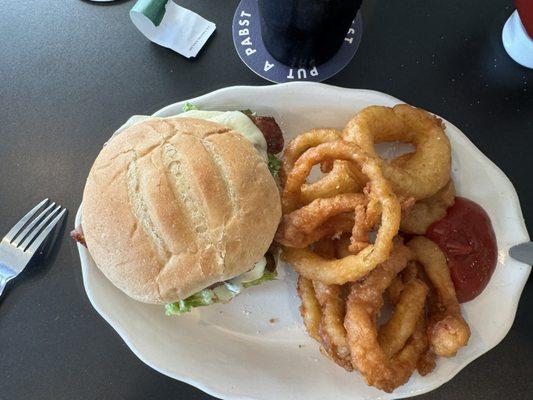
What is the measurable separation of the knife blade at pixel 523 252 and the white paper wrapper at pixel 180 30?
1.50 metres

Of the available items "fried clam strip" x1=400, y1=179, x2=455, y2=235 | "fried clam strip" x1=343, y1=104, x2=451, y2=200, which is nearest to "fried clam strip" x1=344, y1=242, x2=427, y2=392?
"fried clam strip" x1=400, y1=179, x2=455, y2=235

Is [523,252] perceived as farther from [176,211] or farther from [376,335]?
[176,211]

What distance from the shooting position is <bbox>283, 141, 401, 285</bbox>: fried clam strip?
1442 millimetres

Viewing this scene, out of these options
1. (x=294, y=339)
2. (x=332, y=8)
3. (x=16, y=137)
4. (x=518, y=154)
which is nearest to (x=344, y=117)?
(x=332, y=8)

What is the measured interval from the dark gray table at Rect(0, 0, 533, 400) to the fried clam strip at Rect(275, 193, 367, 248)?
70cm

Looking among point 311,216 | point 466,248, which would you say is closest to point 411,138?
point 466,248

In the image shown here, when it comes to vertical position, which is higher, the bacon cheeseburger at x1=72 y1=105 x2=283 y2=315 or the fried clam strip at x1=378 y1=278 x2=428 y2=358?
the bacon cheeseburger at x1=72 y1=105 x2=283 y2=315

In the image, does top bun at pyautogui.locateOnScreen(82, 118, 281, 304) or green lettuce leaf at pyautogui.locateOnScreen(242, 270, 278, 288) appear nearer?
top bun at pyautogui.locateOnScreen(82, 118, 281, 304)

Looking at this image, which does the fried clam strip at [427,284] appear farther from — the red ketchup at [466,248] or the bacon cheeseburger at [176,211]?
the bacon cheeseburger at [176,211]

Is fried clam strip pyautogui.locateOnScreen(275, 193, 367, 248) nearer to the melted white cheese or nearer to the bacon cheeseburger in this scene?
the bacon cheeseburger

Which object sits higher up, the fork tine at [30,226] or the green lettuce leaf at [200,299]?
the green lettuce leaf at [200,299]

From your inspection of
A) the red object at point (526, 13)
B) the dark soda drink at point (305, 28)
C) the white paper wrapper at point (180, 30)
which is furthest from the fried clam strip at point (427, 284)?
the white paper wrapper at point (180, 30)

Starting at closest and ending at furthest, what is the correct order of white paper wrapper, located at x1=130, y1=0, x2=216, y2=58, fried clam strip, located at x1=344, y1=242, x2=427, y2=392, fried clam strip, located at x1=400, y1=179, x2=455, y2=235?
1. fried clam strip, located at x1=344, y1=242, x2=427, y2=392
2. fried clam strip, located at x1=400, y1=179, x2=455, y2=235
3. white paper wrapper, located at x1=130, y1=0, x2=216, y2=58

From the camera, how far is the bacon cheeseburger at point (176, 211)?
135 centimetres
